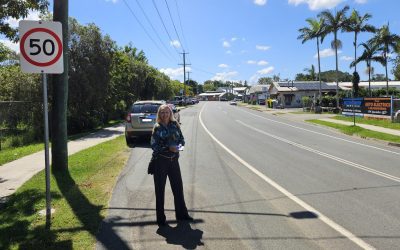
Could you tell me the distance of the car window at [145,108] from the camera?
732 inches

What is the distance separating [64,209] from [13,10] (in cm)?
526

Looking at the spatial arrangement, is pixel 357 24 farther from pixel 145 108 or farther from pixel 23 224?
pixel 23 224

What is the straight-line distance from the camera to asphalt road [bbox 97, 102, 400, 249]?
19.3ft

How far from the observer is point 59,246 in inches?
221

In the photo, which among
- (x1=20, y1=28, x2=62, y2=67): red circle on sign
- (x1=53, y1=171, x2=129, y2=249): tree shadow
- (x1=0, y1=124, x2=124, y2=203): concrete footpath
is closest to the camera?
(x1=53, y1=171, x2=129, y2=249): tree shadow

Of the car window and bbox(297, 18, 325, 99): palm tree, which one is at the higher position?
bbox(297, 18, 325, 99): palm tree

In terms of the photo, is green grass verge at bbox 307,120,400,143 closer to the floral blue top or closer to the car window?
the car window

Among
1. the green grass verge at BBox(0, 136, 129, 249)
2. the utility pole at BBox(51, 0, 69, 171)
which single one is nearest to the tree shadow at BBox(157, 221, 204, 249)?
the green grass verge at BBox(0, 136, 129, 249)

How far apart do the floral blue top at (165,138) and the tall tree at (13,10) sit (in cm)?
545

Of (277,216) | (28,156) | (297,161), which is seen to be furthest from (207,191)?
(28,156)

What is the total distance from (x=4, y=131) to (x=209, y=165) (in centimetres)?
1178

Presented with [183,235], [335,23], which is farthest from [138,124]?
[335,23]

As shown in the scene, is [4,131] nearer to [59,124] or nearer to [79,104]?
[79,104]

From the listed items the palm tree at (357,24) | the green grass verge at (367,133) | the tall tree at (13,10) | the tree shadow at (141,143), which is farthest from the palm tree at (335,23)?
the tall tree at (13,10)
